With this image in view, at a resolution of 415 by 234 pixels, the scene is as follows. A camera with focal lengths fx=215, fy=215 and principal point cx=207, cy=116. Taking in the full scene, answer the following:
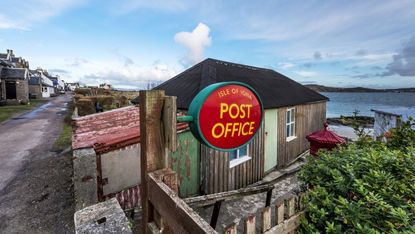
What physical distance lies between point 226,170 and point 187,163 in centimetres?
150

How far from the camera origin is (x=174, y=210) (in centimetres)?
137

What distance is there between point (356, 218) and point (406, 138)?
107 inches

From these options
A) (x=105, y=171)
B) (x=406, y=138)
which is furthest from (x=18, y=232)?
(x=406, y=138)

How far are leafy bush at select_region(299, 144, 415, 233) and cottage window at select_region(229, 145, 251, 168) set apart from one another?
4.44m

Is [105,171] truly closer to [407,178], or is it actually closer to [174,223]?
[174,223]

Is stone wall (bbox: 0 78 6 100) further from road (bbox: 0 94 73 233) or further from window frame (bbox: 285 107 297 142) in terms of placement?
window frame (bbox: 285 107 297 142)

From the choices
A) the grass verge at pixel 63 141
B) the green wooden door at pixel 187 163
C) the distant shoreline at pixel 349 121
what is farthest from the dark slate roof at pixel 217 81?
the grass verge at pixel 63 141

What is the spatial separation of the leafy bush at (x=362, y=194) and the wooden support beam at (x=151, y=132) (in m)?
1.51

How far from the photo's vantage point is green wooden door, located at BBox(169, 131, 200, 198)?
5.79 m

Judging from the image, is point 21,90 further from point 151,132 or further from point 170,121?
point 170,121

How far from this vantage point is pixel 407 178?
7.11 ft

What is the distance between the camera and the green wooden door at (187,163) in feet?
19.0

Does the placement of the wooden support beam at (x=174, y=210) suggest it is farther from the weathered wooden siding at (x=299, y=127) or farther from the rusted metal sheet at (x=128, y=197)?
the weathered wooden siding at (x=299, y=127)

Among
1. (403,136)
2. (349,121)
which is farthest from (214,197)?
(403,136)
